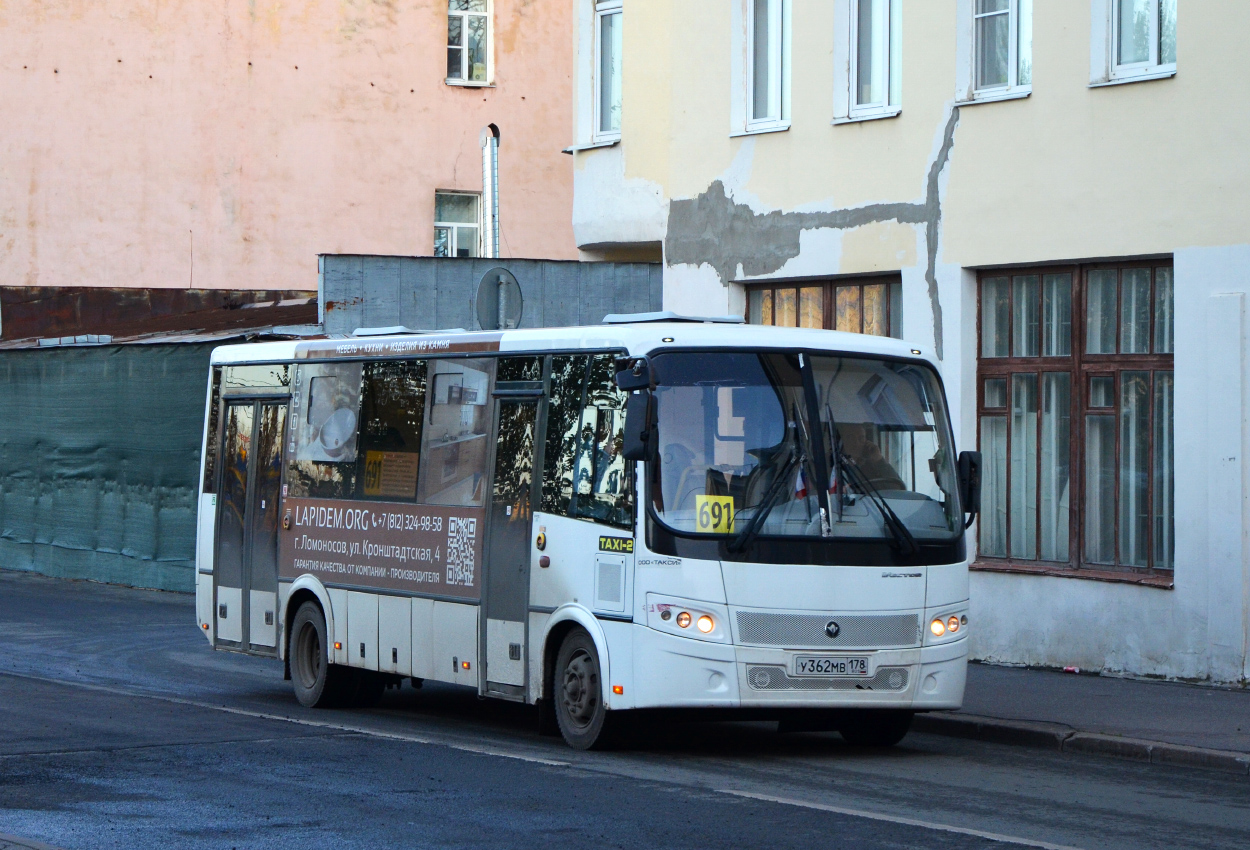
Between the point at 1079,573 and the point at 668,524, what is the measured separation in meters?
6.45

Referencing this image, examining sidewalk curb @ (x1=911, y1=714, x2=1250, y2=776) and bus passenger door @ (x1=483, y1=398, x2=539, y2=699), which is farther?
bus passenger door @ (x1=483, y1=398, x2=539, y2=699)

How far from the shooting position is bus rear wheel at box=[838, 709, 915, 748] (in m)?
12.4

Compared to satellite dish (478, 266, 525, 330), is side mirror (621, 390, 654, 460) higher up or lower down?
lower down

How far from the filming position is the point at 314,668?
14.7 meters

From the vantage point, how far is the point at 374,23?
35688 millimetres

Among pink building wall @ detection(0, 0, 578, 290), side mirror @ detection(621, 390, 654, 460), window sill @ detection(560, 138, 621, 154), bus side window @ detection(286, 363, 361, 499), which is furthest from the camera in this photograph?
pink building wall @ detection(0, 0, 578, 290)

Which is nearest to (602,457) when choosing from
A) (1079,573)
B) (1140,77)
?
(1079,573)

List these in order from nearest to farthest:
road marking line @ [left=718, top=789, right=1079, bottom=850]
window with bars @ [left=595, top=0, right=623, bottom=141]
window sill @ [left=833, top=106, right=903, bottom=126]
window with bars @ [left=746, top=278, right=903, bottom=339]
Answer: road marking line @ [left=718, top=789, right=1079, bottom=850] → window sill @ [left=833, top=106, right=903, bottom=126] → window with bars @ [left=746, top=278, right=903, bottom=339] → window with bars @ [left=595, top=0, right=623, bottom=141]

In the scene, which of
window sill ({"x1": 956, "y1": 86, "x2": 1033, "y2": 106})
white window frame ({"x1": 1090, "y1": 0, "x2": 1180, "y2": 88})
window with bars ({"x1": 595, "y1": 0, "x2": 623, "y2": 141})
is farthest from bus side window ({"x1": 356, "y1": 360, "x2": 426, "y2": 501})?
window with bars ({"x1": 595, "y1": 0, "x2": 623, "y2": 141})

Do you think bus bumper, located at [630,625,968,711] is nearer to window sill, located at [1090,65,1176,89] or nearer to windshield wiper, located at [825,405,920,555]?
windshield wiper, located at [825,405,920,555]

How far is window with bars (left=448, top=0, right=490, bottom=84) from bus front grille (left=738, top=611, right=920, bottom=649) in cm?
2649

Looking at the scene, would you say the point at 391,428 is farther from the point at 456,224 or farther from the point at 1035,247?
the point at 456,224

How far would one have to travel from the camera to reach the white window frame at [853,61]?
61.0ft

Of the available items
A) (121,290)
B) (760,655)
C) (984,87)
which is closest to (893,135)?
(984,87)
